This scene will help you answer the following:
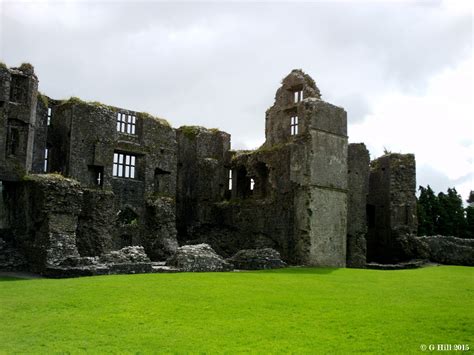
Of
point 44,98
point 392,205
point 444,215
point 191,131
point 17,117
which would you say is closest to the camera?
point 17,117

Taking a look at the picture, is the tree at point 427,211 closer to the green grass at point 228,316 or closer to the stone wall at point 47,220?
the green grass at point 228,316

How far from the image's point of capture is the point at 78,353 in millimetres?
10898

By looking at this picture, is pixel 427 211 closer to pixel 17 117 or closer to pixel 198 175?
pixel 198 175

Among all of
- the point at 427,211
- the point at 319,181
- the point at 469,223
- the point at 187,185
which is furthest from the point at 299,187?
the point at 469,223

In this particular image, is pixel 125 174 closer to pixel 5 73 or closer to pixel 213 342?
pixel 5 73

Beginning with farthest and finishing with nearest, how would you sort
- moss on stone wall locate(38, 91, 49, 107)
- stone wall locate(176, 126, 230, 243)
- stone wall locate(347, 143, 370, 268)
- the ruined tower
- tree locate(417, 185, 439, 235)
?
tree locate(417, 185, 439, 235) < stone wall locate(176, 126, 230, 243) < stone wall locate(347, 143, 370, 268) < moss on stone wall locate(38, 91, 49, 107) < the ruined tower

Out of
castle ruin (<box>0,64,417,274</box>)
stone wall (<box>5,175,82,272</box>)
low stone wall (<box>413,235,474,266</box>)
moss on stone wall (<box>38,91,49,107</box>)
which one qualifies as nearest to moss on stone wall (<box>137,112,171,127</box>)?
castle ruin (<box>0,64,417,274</box>)

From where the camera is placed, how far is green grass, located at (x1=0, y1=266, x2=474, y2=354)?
37.8 ft

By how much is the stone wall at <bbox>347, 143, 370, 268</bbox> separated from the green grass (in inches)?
682

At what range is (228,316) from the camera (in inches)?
551

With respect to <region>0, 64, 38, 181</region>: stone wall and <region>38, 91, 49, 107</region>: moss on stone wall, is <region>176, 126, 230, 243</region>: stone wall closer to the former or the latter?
<region>38, 91, 49, 107</region>: moss on stone wall

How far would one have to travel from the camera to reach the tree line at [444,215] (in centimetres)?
4878

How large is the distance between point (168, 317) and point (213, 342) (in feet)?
7.97

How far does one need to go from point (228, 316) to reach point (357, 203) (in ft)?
85.9
